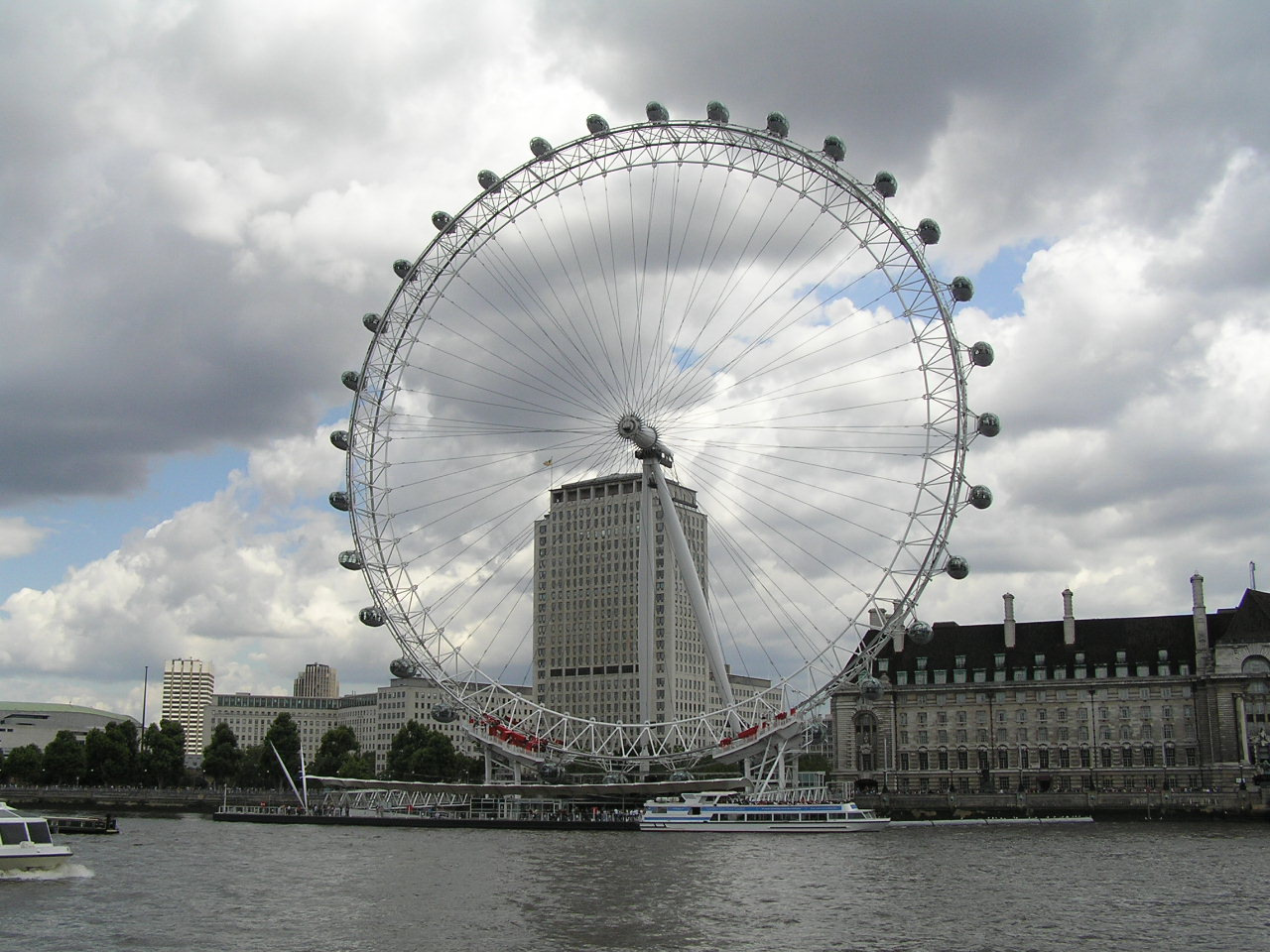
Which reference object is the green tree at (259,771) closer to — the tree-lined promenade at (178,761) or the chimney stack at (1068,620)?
the tree-lined promenade at (178,761)

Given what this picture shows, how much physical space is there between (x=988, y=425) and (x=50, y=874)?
5543cm

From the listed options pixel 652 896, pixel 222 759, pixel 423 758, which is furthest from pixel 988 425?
pixel 222 759

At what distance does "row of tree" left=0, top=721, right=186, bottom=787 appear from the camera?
165 m

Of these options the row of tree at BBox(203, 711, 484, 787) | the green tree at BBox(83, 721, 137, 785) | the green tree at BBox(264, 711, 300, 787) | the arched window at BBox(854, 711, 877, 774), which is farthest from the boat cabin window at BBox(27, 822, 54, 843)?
the green tree at BBox(83, 721, 137, 785)

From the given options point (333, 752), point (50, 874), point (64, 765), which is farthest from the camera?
point (333, 752)

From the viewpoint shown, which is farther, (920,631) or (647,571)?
(647,571)

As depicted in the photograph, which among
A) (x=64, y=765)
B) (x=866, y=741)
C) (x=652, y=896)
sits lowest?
(x=652, y=896)

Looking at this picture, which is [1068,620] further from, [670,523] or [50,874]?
[50,874]

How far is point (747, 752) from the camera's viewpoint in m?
97.4

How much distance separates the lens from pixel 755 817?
94.8 metres

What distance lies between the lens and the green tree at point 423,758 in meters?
153

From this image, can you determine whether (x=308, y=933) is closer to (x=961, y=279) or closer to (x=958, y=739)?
(x=961, y=279)

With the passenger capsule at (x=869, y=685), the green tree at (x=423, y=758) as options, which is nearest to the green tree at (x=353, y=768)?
the green tree at (x=423, y=758)

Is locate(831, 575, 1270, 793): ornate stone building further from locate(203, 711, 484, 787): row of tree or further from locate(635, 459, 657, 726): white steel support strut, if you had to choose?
locate(203, 711, 484, 787): row of tree
